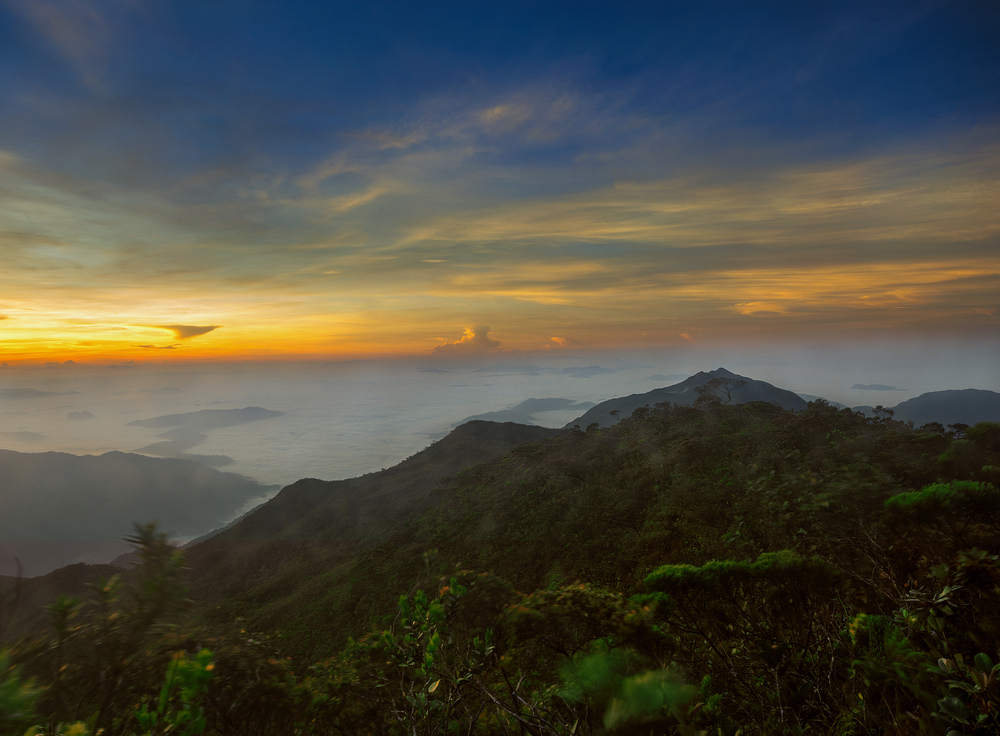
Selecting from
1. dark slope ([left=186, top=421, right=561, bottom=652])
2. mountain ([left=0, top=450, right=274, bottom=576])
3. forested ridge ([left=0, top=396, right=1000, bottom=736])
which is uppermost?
forested ridge ([left=0, top=396, right=1000, bottom=736])

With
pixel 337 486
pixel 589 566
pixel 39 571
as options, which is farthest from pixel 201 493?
pixel 589 566

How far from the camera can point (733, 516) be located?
46.0 feet

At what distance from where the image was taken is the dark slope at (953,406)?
5567 cm

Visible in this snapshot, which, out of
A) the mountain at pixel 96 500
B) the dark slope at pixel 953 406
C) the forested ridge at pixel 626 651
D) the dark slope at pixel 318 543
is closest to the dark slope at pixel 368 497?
the dark slope at pixel 318 543

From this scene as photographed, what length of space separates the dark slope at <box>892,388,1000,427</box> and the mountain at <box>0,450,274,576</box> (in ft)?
515

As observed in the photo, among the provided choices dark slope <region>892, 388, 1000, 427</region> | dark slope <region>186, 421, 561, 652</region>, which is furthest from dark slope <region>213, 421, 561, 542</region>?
dark slope <region>892, 388, 1000, 427</region>

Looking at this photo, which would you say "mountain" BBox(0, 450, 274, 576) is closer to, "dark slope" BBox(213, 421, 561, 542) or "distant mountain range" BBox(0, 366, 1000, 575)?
"distant mountain range" BBox(0, 366, 1000, 575)

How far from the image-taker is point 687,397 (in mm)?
94250

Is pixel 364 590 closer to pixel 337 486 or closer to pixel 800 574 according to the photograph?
pixel 800 574

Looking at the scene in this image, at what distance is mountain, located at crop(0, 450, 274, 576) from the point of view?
117562 mm

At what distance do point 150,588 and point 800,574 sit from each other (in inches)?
279

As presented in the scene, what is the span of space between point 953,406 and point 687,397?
41427mm

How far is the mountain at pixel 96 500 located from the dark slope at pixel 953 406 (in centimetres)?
15699

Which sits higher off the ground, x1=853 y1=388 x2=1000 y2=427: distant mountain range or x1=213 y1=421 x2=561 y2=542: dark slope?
x1=853 y1=388 x2=1000 y2=427: distant mountain range
